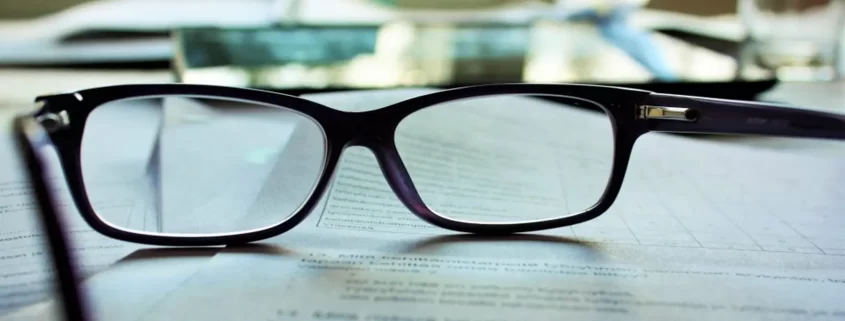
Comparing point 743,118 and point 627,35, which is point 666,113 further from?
point 627,35

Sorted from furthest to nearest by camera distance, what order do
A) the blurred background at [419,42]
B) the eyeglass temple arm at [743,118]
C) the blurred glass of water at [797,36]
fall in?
the blurred glass of water at [797,36] < the blurred background at [419,42] < the eyeglass temple arm at [743,118]

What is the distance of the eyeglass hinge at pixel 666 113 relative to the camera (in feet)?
1.14

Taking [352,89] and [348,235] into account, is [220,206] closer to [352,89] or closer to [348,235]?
[348,235]

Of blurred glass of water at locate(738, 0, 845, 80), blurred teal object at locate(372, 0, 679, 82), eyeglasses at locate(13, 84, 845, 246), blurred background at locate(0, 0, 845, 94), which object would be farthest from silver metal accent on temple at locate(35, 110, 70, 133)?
blurred glass of water at locate(738, 0, 845, 80)

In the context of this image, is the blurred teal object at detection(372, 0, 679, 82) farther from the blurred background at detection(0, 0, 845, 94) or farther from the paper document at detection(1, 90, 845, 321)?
the paper document at detection(1, 90, 845, 321)

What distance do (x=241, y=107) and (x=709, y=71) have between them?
45 cm

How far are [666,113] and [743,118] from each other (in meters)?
0.04

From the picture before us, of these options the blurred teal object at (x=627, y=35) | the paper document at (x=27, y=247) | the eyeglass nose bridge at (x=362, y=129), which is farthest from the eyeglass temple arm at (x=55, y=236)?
the blurred teal object at (x=627, y=35)

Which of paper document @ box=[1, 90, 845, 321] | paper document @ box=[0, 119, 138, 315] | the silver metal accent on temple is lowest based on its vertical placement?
paper document @ box=[1, 90, 845, 321]

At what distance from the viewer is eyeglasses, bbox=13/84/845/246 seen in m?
0.33

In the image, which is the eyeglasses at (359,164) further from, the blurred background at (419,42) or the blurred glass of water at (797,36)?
the blurred glass of water at (797,36)

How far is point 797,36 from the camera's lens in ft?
2.48

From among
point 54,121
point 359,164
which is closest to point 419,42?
point 359,164

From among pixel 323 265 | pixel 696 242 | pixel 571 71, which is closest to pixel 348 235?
pixel 323 265
